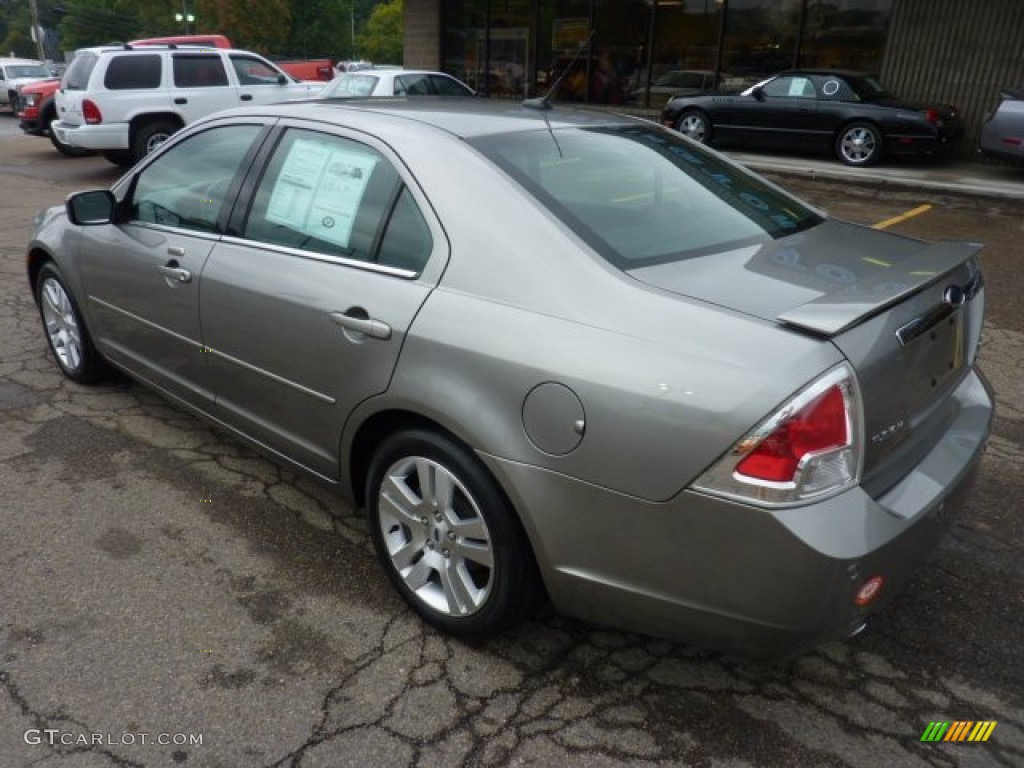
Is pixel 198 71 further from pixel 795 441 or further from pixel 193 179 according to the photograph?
pixel 795 441

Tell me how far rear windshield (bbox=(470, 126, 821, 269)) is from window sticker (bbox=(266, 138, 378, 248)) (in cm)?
47

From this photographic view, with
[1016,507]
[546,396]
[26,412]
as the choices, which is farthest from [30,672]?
[1016,507]

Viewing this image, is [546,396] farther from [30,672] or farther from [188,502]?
[188,502]

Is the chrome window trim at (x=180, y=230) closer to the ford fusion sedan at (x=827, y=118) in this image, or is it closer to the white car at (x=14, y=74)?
the ford fusion sedan at (x=827, y=118)

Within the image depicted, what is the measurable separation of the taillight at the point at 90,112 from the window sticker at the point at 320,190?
34.9 ft

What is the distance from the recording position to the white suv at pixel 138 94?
38.9 ft

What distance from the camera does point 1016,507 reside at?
3.35 m

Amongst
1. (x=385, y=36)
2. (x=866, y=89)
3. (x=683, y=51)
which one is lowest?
(x=385, y=36)

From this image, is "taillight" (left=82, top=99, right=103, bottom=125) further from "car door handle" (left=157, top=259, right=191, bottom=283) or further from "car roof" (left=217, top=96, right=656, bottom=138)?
"car door handle" (left=157, top=259, right=191, bottom=283)

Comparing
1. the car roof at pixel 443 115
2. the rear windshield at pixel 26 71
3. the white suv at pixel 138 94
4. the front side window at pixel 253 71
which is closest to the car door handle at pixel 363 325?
the car roof at pixel 443 115

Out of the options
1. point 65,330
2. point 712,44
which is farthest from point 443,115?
point 712,44

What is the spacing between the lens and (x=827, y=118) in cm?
1287

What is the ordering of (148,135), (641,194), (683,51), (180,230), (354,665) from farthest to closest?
(683,51) → (148,135) → (180,230) → (641,194) → (354,665)

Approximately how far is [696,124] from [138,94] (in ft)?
29.8
